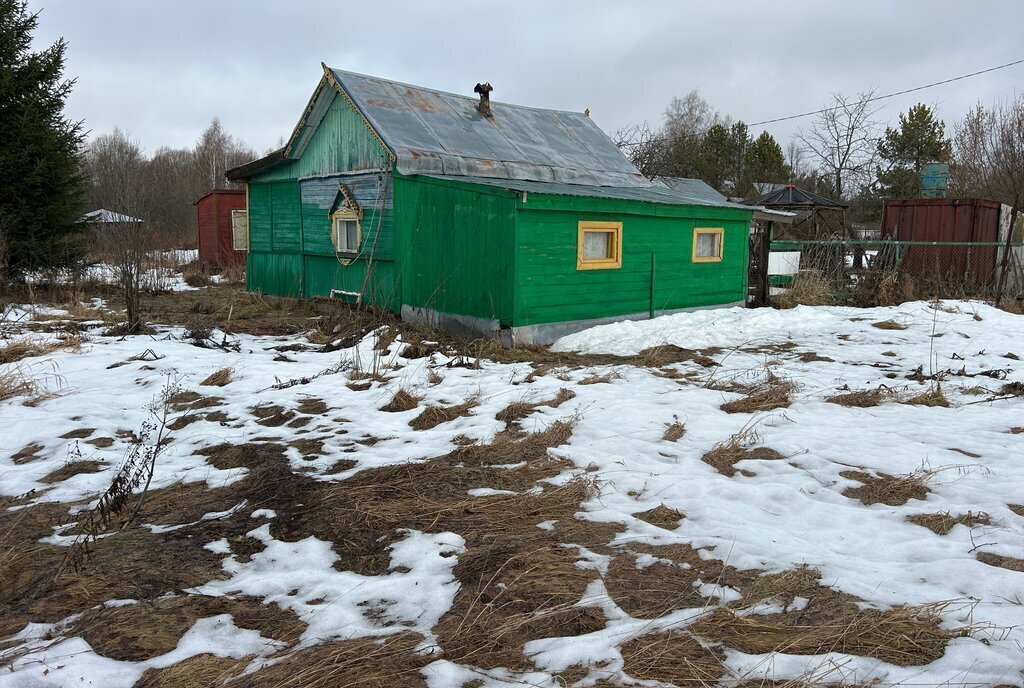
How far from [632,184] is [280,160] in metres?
7.87

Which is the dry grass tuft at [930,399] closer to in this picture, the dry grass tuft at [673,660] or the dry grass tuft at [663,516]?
the dry grass tuft at [663,516]

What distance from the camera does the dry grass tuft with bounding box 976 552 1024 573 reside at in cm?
388

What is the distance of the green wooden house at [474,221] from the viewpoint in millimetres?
11031

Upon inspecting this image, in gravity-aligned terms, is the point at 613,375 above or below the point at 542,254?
below

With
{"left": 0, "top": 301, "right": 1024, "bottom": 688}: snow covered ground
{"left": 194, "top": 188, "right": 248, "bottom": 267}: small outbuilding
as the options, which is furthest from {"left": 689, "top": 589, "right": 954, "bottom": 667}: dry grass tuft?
{"left": 194, "top": 188, "right": 248, "bottom": 267}: small outbuilding

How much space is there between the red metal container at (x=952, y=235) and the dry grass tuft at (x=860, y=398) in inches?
414

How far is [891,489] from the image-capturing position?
16.3 feet

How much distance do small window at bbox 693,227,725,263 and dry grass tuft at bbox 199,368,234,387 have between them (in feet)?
30.3

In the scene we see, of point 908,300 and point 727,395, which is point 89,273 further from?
point 908,300

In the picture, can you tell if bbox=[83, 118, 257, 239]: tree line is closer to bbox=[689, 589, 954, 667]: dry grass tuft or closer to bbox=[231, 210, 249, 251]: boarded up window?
bbox=[231, 210, 249, 251]: boarded up window

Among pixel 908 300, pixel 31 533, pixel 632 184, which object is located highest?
pixel 632 184

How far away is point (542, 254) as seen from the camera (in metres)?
11.0

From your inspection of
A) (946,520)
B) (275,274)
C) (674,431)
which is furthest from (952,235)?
(275,274)

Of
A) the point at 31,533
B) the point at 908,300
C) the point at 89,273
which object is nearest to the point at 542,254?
the point at 31,533
